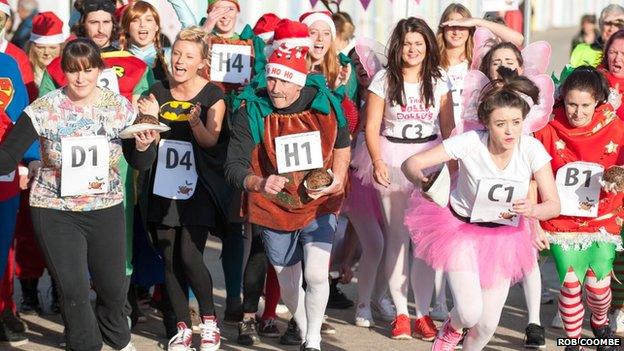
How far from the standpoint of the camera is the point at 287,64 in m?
7.41

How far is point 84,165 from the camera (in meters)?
6.98

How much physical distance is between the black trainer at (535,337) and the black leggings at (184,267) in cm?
192

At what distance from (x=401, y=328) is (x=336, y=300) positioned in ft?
3.27

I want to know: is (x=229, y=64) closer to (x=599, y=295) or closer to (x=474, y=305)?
(x=474, y=305)

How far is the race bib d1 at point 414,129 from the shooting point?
8.14 meters

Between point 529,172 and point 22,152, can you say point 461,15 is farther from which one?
point 22,152

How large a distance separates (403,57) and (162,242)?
186 cm

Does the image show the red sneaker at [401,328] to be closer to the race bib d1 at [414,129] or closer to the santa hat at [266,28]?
the race bib d1 at [414,129]

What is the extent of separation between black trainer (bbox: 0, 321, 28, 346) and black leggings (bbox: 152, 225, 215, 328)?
94 cm

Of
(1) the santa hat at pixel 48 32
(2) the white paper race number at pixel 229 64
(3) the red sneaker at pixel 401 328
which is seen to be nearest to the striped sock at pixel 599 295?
(3) the red sneaker at pixel 401 328

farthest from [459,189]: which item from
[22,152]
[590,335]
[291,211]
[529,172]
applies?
[22,152]

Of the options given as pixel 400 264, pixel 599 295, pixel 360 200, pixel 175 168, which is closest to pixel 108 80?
pixel 175 168

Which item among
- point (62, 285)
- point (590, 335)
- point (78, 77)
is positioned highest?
point (78, 77)

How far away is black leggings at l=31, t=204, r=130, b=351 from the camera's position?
6863mm
